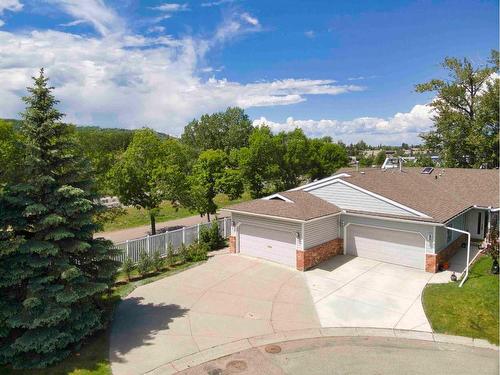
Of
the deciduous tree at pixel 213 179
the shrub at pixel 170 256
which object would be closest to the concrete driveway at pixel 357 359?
the shrub at pixel 170 256

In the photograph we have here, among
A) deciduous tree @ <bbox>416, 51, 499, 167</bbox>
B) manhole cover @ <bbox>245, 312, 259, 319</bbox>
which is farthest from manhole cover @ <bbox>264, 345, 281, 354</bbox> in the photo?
deciduous tree @ <bbox>416, 51, 499, 167</bbox>

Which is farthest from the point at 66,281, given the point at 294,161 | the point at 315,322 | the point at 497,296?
the point at 294,161

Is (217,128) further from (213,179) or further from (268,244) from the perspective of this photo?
(268,244)

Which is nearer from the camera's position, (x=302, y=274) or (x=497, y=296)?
(x=497, y=296)

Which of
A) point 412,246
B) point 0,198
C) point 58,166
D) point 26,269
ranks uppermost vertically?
point 58,166

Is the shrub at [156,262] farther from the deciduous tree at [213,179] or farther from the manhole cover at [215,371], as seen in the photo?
the deciduous tree at [213,179]

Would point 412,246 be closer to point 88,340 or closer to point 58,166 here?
point 88,340

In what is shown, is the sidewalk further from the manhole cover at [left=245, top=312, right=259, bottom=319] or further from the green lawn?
the green lawn

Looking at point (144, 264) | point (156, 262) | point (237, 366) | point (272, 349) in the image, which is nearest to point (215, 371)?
point (237, 366)
